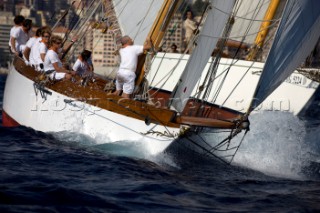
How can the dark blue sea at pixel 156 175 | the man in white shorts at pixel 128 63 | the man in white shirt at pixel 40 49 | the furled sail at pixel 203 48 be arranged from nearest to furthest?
the dark blue sea at pixel 156 175
the furled sail at pixel 203 48
the man in white shorts at pixel 128 63
the man in white shirt at pixel 40 49

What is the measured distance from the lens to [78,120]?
41.2ft

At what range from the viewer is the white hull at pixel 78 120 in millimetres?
11781

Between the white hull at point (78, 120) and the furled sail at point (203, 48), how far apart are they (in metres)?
0.71

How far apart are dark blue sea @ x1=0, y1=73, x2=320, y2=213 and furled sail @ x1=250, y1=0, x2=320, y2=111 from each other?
1199 mm

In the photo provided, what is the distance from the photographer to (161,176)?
10797 mm

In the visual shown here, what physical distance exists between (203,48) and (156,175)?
2.15 metres

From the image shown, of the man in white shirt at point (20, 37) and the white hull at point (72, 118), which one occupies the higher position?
the man in white shirt at point (20, 37)

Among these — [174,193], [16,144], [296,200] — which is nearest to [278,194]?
[296,200]

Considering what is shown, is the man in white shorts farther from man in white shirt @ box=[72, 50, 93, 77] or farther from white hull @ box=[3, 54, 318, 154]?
man in white shirt @ box=[72, 50, 93, 77]

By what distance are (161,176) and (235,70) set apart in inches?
380

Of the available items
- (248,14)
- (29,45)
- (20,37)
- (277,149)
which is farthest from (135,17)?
(277,149)

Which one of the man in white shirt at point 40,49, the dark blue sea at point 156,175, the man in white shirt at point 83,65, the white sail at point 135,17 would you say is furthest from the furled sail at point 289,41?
the white sail at point 135,17

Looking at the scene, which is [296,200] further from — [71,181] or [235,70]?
[235,70]

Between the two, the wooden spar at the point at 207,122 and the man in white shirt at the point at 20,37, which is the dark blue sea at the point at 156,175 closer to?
the wooden spar at the point at 207,122
